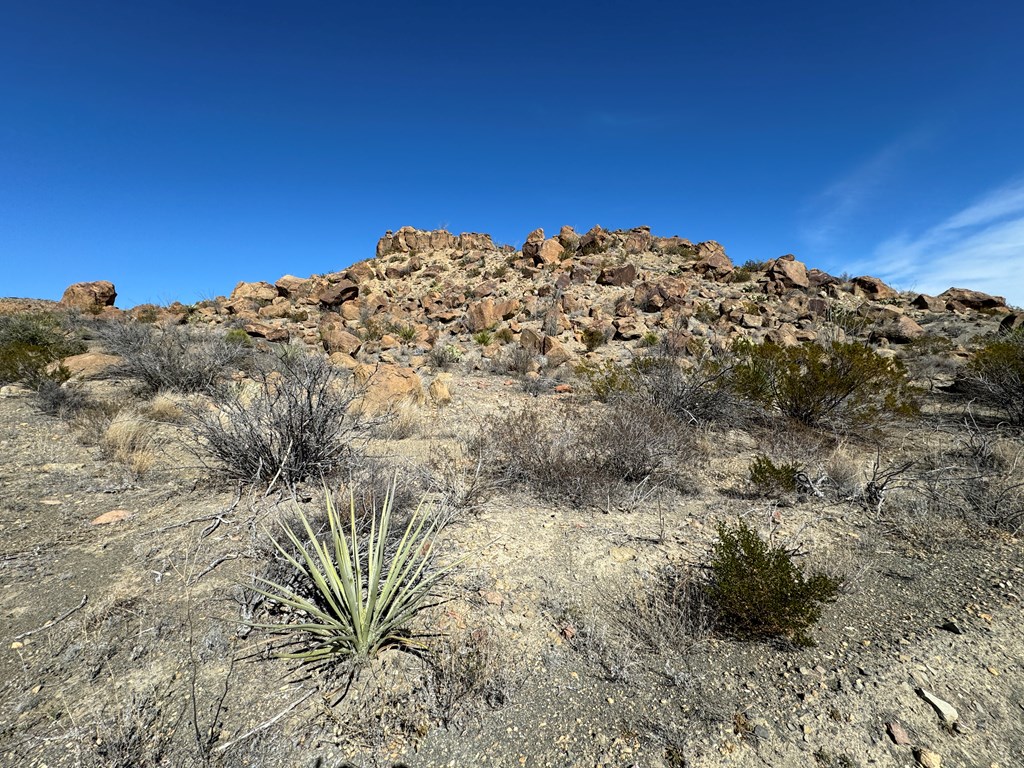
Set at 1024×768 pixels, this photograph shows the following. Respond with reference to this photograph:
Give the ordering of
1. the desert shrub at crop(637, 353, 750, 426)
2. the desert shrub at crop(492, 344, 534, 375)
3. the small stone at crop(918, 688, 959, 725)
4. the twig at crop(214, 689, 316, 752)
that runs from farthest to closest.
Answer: the desert shrub at crop(492, 344, 534, 375)
the desert shrub at crop(637, 353, 750, 426)
the small stone at crop(918, 688, 959, 725)
the twig at crop(214, 689, 316, 752)

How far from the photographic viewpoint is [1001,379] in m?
6.96

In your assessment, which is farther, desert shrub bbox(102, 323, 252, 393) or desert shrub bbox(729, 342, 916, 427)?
desert shrub bbox(102, 323, 252, 393)

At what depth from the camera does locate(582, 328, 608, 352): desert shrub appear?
42.7 ft

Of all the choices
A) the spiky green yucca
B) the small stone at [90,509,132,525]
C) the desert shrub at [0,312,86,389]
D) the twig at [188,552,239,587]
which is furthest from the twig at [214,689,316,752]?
the desert shrub at [0,312,86,389]

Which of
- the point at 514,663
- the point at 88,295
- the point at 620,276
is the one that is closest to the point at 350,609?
the point at 514,663

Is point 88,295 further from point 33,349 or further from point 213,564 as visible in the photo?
point 213,564

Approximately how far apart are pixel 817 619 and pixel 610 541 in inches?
54.2

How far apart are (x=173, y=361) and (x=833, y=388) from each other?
10965mm

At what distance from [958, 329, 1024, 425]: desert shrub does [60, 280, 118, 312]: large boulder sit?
2752 centimetres

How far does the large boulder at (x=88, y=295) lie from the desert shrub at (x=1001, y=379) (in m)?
27.5

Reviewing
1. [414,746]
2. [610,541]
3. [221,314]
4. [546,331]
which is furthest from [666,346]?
[221,314]

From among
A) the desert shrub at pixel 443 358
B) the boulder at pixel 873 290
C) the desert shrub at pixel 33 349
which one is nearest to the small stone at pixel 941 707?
the desert shrub at pixel 443 358

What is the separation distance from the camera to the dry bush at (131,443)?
460 cm

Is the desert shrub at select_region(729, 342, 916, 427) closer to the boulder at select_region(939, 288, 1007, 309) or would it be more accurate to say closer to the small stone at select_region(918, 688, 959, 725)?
the small stone at select_region(918, 688, 959, 725)
